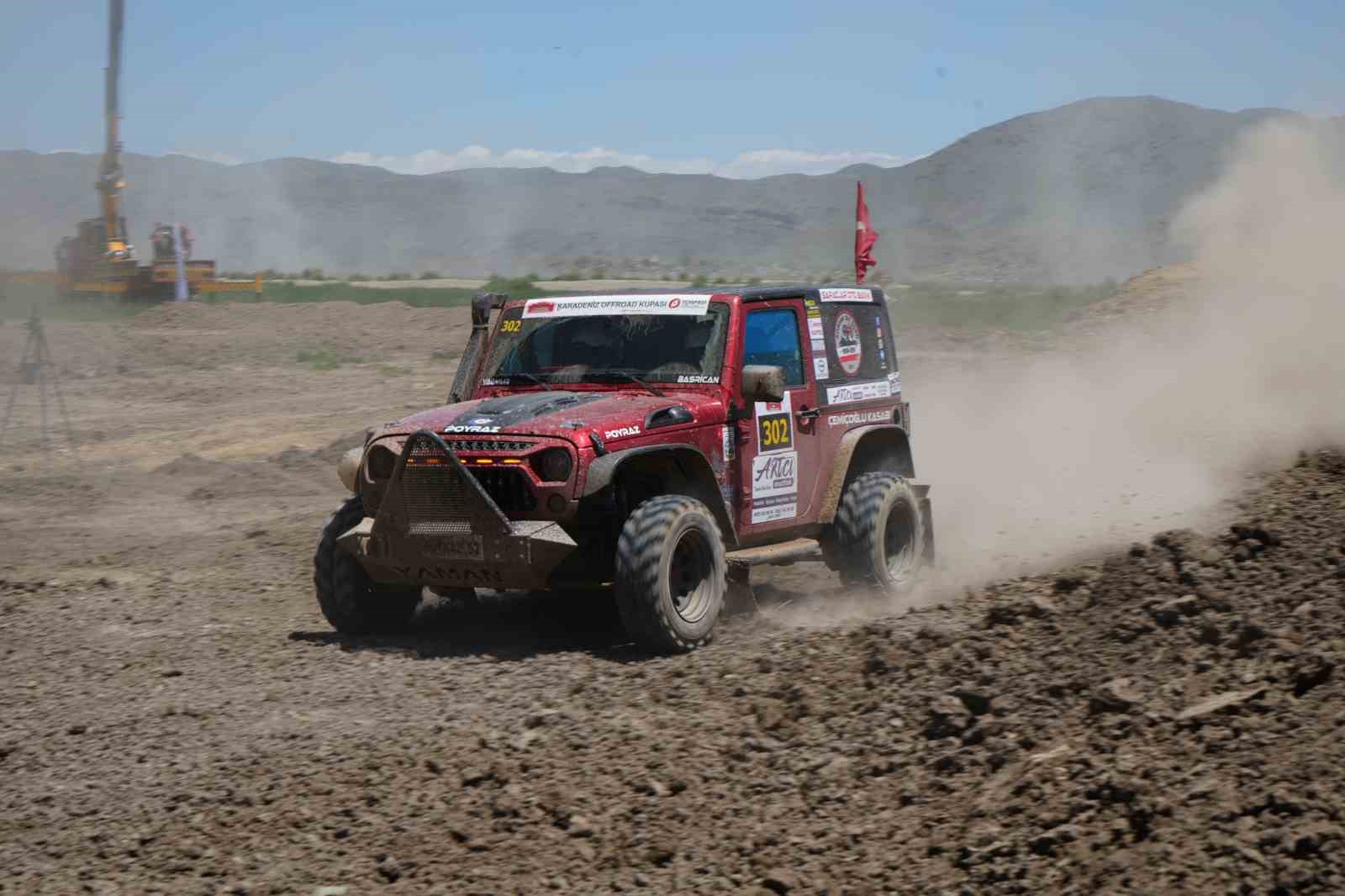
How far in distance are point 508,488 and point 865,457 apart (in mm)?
2995

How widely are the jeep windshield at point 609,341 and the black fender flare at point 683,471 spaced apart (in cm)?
54

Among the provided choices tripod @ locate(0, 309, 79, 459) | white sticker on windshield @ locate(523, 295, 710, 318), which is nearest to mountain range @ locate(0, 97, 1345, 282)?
tripod @ locate(0, 309, 79, 459)

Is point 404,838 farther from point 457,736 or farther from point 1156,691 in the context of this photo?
point 1156,691

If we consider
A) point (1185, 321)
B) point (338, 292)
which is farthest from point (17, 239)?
point (1185, 321)

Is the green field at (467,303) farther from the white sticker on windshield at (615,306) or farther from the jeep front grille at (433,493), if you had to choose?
the jeep front grille at (433,493)

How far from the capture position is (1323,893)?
4.11 m

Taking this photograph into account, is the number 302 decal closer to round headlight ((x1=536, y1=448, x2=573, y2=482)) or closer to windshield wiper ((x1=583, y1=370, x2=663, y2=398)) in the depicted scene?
windshield wiper ((x1=583, y1=370, x2=663, y2=398))

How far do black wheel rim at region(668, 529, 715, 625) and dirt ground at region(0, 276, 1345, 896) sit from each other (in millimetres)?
283

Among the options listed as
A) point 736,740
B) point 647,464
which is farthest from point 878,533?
point 736,740

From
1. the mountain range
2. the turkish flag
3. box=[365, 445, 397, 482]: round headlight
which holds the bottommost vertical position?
box=[365, 445, 397, 482]: round headlight

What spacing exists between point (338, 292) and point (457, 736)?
46935 mm

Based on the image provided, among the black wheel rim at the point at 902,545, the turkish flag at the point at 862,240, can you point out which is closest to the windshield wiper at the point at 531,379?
the black wheel rim at the point at 902,545

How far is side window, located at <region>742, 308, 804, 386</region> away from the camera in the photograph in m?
8.77

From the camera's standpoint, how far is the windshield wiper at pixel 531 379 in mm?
8789
